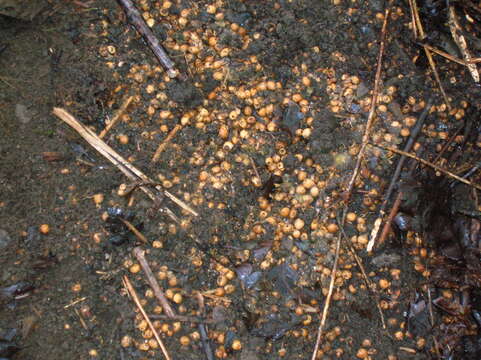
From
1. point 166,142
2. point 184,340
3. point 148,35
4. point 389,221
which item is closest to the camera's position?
point 184,340

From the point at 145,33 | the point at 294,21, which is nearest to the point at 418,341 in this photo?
the point at 294,21

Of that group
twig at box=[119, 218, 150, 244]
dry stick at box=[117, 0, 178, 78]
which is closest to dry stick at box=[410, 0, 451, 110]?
dry stick at box=[117, 0, 178, 78]

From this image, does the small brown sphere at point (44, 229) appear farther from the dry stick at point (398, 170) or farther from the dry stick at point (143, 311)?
the dry stick at point (398, 170)

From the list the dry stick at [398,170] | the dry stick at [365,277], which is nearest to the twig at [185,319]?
the dry stick at [365,277]

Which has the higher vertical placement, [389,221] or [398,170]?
[398,170]

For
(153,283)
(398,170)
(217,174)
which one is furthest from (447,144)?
(153,283)

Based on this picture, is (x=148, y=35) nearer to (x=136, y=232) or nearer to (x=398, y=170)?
(x=136, y=232)
